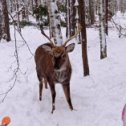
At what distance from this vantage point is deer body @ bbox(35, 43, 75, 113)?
7461 mm

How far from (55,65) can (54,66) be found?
0.11 feet

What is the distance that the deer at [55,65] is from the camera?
7.47 meters

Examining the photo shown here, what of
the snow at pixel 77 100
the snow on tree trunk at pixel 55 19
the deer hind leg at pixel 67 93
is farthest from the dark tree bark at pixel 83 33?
the deer hind leg at pixel 67 93

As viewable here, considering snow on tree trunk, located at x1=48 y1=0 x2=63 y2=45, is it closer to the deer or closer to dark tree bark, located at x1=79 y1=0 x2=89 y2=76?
the deer

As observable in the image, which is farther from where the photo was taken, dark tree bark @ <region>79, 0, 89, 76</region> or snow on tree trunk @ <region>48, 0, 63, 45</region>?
dark tree bark @ <region>79, 0, 89, 76</region>

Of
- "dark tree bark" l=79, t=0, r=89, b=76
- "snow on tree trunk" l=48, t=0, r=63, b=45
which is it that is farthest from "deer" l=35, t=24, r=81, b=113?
"dark tree bark" l=79, t=0, r=89, b=76

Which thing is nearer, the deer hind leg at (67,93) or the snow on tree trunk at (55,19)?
the deer hind leg at (67,93)

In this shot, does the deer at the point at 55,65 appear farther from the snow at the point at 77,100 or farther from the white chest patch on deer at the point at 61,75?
the snow at the point at 77,100

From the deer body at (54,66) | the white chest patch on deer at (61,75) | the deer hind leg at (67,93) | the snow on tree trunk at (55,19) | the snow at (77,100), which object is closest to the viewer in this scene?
the deer body at (54,66)

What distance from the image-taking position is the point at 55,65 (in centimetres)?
738

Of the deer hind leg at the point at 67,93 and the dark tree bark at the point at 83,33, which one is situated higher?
the dark tree bark at the point at 83,33

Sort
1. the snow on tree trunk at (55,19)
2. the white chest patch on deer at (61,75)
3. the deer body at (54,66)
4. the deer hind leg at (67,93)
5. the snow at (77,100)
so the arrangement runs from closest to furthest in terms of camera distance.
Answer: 1. the deer body at (54,66)
2. the snow at (77,100)
3. the white chest patch on deer at (61,75)
4. the deer hind leg at (67,93)
5. the snow on tree trunk at (55,19)

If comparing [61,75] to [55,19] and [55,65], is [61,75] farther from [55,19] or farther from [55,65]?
[55,19]

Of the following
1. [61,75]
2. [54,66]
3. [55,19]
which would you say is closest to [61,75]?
[61,75]
